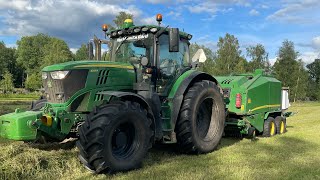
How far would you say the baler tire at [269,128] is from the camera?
11203mm

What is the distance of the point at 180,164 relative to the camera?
6953 millimetres

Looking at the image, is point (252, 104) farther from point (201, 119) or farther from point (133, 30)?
point (133, 30)

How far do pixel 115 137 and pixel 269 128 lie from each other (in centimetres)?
641

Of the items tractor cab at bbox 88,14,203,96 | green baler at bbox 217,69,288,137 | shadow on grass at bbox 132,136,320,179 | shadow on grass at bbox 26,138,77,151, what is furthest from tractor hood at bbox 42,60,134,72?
green baler at bbox 217,69,288,137

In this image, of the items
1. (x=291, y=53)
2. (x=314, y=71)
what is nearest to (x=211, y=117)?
(x=291, y=53)

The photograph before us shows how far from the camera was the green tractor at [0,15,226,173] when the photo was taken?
603 cm

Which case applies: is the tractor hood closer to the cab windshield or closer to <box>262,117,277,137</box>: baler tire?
the cab windshield

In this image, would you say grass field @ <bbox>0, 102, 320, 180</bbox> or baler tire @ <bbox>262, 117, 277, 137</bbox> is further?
baler tire @ <bbox>262, 117, 277, 137</bbox>

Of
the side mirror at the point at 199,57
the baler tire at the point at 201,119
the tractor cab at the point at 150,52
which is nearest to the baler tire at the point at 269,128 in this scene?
the baler tire at the point at 201,119

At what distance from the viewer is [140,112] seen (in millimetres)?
6527

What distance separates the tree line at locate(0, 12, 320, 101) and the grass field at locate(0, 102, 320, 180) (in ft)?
39.8

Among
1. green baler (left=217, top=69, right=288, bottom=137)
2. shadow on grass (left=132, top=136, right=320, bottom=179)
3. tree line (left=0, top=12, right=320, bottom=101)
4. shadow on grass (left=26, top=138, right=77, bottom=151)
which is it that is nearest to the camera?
shadow on grass (left=132, top=136, right=320, bottom=179)

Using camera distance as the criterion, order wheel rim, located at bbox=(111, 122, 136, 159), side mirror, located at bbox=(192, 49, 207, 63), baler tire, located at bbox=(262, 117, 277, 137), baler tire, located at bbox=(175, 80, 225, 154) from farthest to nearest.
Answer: baler tire, located at bbox=(262, 117, 277, 137)
side mirror, located at bbox=(192, 49, 207, 63)
baler tire, located at bbox=(175, 80, 225, 154)
wheel rim, located at bbox=(111, 122, 136, 159)

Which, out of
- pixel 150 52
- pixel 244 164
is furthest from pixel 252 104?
pixel 150 52
